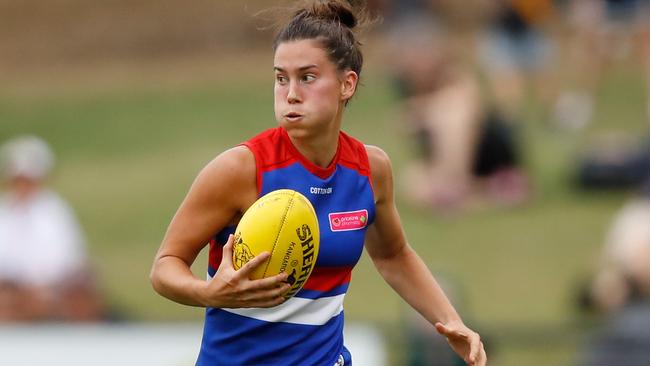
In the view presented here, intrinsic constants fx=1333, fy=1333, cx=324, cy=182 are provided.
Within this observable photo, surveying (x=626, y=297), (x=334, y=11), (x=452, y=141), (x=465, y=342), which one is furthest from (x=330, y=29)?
(x=452, y=141)

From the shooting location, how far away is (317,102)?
4098 mm

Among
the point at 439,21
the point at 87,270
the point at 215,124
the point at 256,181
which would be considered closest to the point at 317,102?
the point at 256,181

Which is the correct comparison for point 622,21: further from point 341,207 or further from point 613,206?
point 341,207

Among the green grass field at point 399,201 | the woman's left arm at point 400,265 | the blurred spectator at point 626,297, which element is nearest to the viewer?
the woman's left arm at point 400,265

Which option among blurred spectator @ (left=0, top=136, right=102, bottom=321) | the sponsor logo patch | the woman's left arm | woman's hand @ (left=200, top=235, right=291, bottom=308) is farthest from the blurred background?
woman's hand @ (left=200, top=235, right=291, bottom=308)

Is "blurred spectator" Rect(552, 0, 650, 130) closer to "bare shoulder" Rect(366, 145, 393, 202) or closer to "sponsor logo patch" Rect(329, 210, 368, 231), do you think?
"bare shoulder" Rect(366, 145, 393, 202)

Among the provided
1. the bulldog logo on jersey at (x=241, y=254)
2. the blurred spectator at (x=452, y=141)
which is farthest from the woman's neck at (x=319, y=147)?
the blurred spectator at (x=452, y=141)

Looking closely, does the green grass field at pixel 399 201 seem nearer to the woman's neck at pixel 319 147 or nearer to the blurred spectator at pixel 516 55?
the blurred spectator at pixel 516 55

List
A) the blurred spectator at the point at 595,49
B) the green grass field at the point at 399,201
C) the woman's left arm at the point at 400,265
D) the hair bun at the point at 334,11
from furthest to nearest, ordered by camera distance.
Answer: the blurred spectator at the point at 595,49 → the green grass field at the point at 399,201 → the woman's left arm at the point at 400,265 → the hair bun at the point at 334,11

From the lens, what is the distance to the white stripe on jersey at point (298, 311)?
4.20m

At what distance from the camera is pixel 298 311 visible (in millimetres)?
4223

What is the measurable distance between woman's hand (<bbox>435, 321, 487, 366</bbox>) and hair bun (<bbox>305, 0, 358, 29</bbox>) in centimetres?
102

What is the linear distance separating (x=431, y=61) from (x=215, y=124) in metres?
5.76

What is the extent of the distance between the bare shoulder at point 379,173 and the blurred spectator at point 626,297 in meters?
3.66
